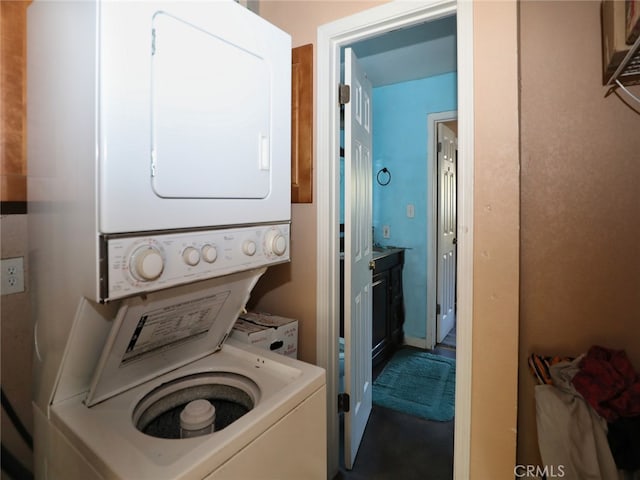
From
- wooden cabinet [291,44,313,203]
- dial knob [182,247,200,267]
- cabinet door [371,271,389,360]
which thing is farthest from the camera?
cabinet door [371,271,389,360]

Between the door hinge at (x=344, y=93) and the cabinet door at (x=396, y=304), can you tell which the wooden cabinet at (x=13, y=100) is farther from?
the cabinet door at (x=396, y=304)

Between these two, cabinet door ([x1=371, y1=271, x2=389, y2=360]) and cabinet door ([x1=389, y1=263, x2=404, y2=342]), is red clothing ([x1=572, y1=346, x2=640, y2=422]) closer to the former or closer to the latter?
cabinet door ([x1=371, y1=271, x2=389, y2=360])

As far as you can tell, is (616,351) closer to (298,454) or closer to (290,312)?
(298,454)

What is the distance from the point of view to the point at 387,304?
3.09 meters

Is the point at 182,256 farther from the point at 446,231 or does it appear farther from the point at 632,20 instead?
the point at 446,231

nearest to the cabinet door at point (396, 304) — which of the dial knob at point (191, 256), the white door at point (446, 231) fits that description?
the white door at point (446, 231)

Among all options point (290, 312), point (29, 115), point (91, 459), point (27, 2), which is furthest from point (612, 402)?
point (27, 2)

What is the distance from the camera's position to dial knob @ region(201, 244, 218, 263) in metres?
0.90

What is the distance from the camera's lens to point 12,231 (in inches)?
42.2

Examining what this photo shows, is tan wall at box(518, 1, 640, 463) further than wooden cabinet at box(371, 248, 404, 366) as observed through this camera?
No

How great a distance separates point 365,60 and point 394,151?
3.12 ft

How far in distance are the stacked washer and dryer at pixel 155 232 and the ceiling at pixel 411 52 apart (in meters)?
1.70

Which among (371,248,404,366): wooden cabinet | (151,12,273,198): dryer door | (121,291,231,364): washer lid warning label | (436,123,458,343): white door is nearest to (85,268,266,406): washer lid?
(121,291,231,364): washer lid warning label

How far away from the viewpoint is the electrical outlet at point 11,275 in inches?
41.8
